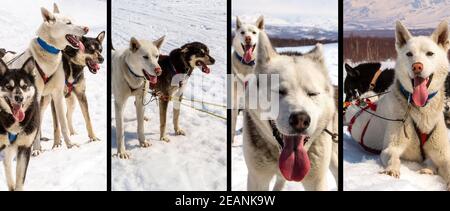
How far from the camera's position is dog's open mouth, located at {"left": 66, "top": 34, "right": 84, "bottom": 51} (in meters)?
3.89

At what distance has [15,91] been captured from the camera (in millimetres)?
3492

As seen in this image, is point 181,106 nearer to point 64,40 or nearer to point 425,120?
point 64,40

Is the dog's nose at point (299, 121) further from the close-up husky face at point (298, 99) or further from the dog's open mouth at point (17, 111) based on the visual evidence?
the dog's open mouth at point (17, 111)

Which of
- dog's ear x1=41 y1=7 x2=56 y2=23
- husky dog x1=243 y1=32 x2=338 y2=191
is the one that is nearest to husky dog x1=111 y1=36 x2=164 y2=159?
dog's ear x1=41 y1=7 x2=56 y2=23

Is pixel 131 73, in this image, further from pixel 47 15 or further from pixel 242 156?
pixel 242 156

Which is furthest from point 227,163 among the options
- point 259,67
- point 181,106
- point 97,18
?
point 97,18

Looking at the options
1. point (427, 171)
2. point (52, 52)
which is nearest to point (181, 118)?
point (52, 52)

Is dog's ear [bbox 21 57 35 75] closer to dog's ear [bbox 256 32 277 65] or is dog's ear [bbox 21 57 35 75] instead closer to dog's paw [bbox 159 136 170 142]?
dog's paw [bbox 159 136 170 142]

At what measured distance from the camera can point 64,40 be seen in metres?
3.90

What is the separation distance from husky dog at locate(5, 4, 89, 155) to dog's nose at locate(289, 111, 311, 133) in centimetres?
194

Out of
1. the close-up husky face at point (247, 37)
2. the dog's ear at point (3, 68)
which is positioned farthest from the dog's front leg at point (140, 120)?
the dog's ear at point (3, 68)

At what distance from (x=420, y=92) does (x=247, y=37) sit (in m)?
1.30

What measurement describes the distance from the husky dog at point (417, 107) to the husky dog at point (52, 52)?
2.35 metres

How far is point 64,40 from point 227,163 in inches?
63.8
